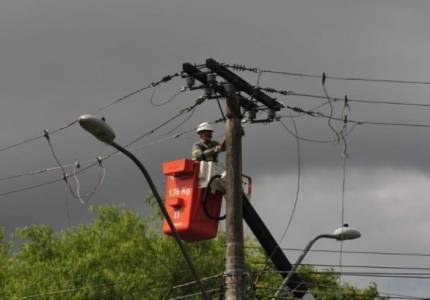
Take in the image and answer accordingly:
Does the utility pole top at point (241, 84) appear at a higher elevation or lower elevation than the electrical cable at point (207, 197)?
higher

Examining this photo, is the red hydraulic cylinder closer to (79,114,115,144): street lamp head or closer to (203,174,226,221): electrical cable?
(203,174,226,221): electrical cable

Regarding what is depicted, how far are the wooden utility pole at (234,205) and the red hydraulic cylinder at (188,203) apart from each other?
1.23m

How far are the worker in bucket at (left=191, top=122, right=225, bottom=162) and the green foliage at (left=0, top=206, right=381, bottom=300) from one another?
63.2 feet

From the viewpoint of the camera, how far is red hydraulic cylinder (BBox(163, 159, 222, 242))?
22953mm

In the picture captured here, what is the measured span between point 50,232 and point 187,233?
2865cm

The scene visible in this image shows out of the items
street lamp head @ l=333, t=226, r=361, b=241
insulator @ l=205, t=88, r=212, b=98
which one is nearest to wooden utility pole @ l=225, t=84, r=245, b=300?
insulator @ l=205, t=88, r=212, b=98

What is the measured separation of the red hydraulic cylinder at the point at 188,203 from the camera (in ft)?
75.3

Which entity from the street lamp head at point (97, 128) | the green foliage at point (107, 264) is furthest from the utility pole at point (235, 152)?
the green foliage at point (107, 264)

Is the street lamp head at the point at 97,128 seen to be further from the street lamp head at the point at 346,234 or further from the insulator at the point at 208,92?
the street lamp head at the point at 346,234

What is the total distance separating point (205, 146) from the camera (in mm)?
23422

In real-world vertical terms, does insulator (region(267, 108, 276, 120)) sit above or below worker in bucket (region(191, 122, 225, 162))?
above

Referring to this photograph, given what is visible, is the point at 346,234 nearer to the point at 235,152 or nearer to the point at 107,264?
the point at 235,152

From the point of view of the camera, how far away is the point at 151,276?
154ft

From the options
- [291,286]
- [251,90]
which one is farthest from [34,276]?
[251,90]
